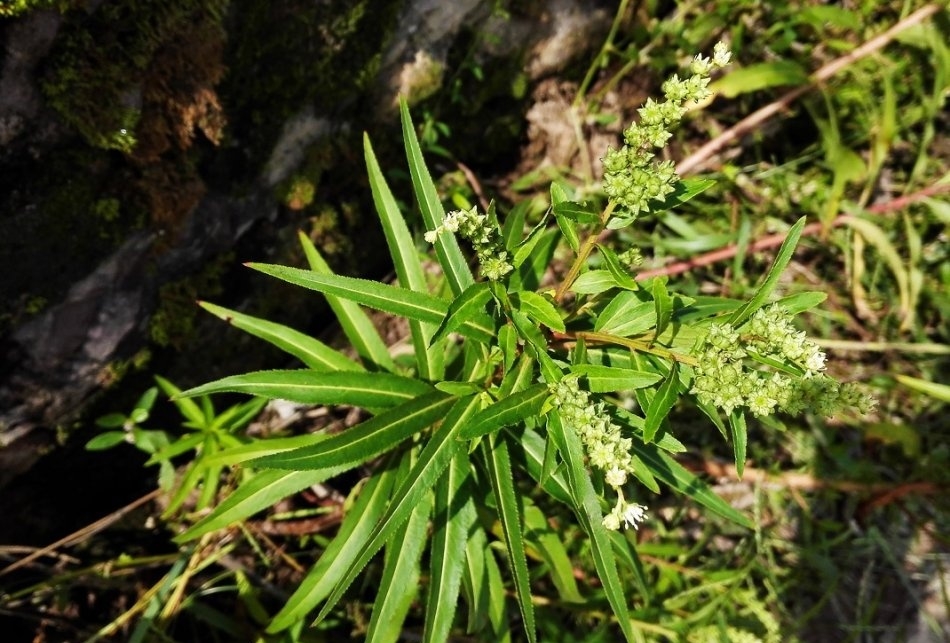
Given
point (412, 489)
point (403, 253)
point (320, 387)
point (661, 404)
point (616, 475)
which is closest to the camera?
point (616, 475)

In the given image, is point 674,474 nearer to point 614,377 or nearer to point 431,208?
point 614,377

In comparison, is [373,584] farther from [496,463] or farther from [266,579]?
[496,463]

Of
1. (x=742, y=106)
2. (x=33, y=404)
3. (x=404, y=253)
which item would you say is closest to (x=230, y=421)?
(x=33, y=404)

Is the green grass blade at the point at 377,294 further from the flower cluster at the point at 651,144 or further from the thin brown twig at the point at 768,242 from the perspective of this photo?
the thin brown twig at the point at 768,242

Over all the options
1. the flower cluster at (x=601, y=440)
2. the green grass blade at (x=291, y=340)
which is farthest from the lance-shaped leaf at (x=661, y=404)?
the green grass blade at (x=291, y=340)

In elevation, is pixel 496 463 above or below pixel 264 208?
below

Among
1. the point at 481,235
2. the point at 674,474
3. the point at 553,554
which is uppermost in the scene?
the point at 481,235

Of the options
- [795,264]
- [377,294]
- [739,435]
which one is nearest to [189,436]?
[377,294]
